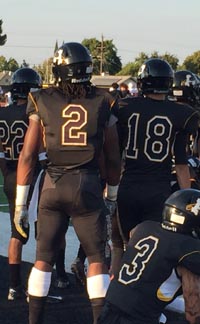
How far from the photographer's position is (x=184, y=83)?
21.3 ft

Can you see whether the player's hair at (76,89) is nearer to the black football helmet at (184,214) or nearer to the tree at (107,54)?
the black football helmet at (184,214)

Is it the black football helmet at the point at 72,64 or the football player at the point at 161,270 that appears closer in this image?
the football player at the point at 161,270

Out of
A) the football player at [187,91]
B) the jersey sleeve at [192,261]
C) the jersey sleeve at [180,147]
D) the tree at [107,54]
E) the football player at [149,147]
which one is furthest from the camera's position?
the tree at [107,54]

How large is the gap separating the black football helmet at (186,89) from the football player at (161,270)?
266 cm

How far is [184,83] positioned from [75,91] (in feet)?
6.94

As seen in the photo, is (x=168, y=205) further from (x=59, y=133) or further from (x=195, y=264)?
(x=59, y=133)

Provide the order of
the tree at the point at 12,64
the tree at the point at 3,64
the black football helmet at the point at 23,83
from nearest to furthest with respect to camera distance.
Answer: the black football helmet at the point at 23,83, the tree at the point at 12,64, the tree at the point at 3,64

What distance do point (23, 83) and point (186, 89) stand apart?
59.5 inches

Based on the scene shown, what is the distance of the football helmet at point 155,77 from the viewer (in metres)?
5.18

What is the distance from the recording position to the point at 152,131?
5027 millimetres

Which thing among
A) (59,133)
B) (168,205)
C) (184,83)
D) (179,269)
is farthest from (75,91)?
(184,83)

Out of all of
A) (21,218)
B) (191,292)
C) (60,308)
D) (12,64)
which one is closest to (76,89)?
(21,218)

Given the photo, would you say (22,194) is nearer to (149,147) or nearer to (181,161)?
(149,147)

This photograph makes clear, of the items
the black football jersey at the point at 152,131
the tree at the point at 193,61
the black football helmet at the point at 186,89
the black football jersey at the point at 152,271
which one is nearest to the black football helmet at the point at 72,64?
the black football jersey at the point at 152,131
